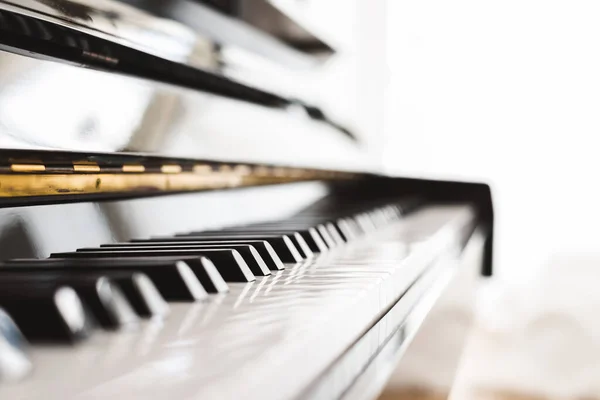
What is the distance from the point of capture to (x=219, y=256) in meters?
0.63

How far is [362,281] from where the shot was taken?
0.62 metres

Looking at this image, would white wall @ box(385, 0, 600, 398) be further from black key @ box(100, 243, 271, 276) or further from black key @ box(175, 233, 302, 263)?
black key @ box(100, 243, 271, 276)

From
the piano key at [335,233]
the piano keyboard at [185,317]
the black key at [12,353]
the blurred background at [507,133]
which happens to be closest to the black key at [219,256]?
the piano keyboard at [185,317]

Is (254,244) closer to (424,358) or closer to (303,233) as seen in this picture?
(303,233)

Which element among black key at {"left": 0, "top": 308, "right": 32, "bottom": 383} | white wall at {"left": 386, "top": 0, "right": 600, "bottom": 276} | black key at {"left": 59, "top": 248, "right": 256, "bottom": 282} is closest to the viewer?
black key at {"left": 0, "top": 308, "right": 32, "bottom": 383}

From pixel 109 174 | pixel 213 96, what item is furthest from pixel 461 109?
pixel 109 174

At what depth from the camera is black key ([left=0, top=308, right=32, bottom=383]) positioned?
11.8 inches

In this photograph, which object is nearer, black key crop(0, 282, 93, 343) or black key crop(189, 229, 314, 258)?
black key crop(0, 282, 93, 343)

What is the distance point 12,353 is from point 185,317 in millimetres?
139

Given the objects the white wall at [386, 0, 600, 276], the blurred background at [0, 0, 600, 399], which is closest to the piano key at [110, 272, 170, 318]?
the blurred background at [0, 0, 600, 399]

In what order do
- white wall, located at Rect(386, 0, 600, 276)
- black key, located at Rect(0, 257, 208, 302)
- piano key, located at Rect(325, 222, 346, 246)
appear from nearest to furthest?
1. black key, located at Rect(0, 257, 208, 302)
2. piano key, located at Rect(325, 222, 346, 246)
3. white wall, located at Rect(386, 0, 600, 276)

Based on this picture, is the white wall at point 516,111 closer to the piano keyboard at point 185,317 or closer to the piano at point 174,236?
the piano at point 174,236

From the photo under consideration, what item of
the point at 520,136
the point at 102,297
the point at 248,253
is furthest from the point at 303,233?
the point at 520,136

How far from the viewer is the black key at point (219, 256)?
0.61 metres
